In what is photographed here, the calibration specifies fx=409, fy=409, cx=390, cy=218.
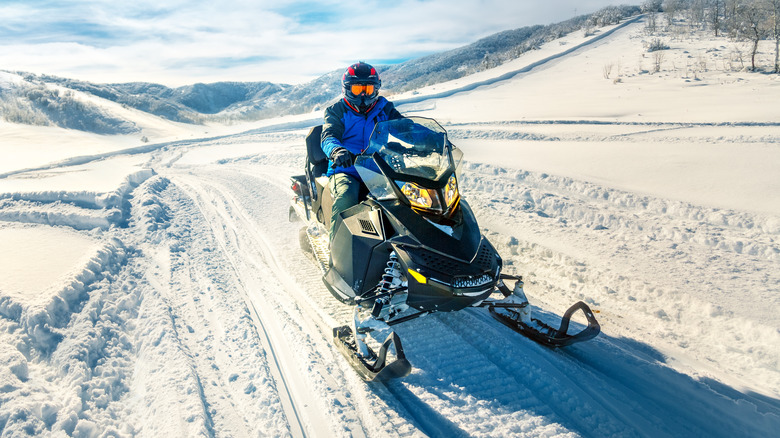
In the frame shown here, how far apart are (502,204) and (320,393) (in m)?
4.53

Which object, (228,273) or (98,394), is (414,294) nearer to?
(98,394)

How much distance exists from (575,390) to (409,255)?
4.89ft

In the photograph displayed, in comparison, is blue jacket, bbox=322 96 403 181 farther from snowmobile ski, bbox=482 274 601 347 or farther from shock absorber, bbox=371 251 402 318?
snowmobile ski, bbox=482 274 601 347

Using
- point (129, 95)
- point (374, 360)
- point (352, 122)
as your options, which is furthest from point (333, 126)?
point (129, 95)

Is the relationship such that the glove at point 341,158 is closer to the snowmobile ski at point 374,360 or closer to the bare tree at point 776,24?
the snowmobile ski at point 374,360

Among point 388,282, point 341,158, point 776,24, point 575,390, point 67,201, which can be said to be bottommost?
point 575,390

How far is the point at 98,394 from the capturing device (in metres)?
2.83

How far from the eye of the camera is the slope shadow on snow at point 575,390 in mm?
2580

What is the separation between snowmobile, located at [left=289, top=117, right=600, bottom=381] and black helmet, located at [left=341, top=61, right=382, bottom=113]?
1063 millimetres

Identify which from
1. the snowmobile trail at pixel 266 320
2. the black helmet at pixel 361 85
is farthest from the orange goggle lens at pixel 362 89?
the snowmobile trail at pixel 266 320

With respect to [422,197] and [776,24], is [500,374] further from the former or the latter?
[776,24]

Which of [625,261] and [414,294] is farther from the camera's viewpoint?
[625,261]

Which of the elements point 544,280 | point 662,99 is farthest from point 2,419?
point 662,99

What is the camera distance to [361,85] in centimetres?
447
